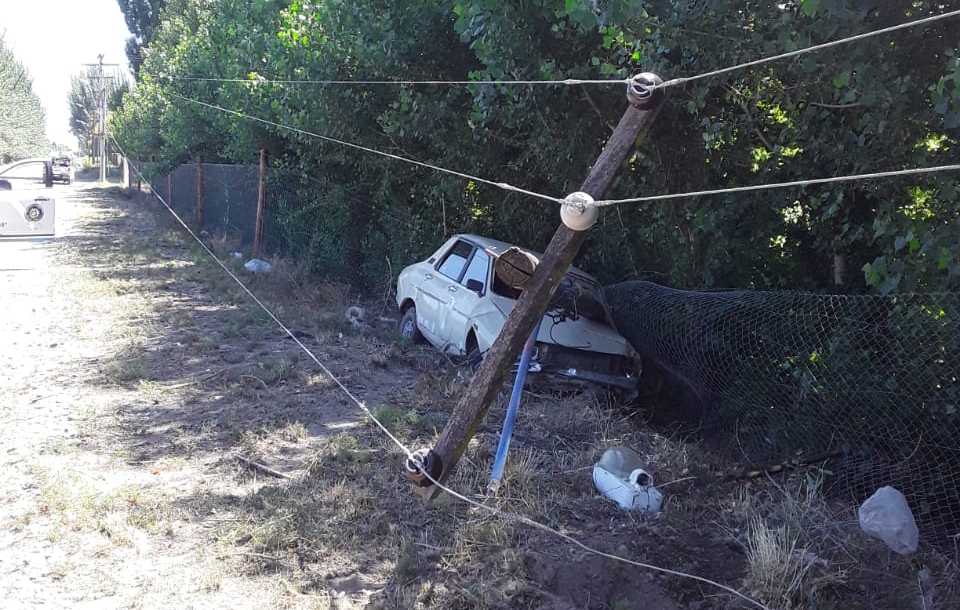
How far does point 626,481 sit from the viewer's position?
5.51m

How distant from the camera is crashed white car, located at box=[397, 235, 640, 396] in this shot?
A: 25.7 feet

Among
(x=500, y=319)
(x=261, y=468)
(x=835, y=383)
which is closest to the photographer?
(x=835, y=383)

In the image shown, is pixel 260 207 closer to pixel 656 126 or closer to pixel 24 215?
pixel 24 215

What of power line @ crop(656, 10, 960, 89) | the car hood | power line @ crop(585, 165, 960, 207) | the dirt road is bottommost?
the dirt road

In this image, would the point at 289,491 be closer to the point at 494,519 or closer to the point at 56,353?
the point at 494,519

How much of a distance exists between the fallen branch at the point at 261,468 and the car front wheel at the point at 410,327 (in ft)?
13.5

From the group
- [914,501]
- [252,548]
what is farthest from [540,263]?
[914,501]

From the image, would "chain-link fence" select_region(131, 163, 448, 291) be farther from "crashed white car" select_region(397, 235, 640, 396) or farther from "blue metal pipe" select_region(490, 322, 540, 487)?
"blue metal pipe" select_region(490, 322, 540, 487)

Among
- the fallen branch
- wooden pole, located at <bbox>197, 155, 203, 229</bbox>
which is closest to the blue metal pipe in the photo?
the fallen branch

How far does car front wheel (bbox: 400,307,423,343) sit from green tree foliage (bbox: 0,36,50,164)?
54.4 m

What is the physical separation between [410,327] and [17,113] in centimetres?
6585

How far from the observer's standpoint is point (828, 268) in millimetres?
7648

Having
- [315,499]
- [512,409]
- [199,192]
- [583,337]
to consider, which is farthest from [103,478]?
[199,192]

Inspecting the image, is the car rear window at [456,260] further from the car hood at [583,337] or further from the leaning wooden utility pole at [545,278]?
the leaning wooden utility pole at [545,278]
